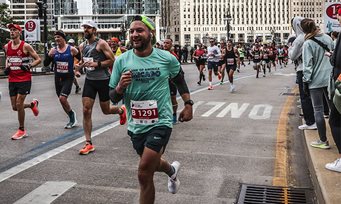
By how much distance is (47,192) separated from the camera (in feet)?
17.1

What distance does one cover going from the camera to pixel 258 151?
24.2 ft

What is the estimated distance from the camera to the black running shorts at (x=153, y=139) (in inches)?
→ 163

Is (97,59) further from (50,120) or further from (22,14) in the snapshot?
(22,14)

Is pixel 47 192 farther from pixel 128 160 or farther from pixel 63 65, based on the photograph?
pixel 63 65

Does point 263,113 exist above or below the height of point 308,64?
below

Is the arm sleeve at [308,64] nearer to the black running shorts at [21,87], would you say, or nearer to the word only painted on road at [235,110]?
the word only painted on road at [235,110]

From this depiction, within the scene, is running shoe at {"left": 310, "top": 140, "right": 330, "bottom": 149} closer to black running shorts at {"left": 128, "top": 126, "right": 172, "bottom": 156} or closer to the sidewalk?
the sidewalk

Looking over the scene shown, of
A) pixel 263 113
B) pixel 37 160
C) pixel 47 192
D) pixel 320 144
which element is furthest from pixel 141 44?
pixel 263 113

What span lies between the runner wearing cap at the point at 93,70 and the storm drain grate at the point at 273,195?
2.76 metres

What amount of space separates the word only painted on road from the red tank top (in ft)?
14.2

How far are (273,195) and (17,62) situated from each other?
506cm

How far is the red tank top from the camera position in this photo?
832 cm

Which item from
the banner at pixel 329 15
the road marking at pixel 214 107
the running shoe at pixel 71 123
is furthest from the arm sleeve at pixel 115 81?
the banner at pixel 329 15

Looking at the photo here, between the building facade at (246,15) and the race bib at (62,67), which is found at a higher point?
the building facade at (246,15)
